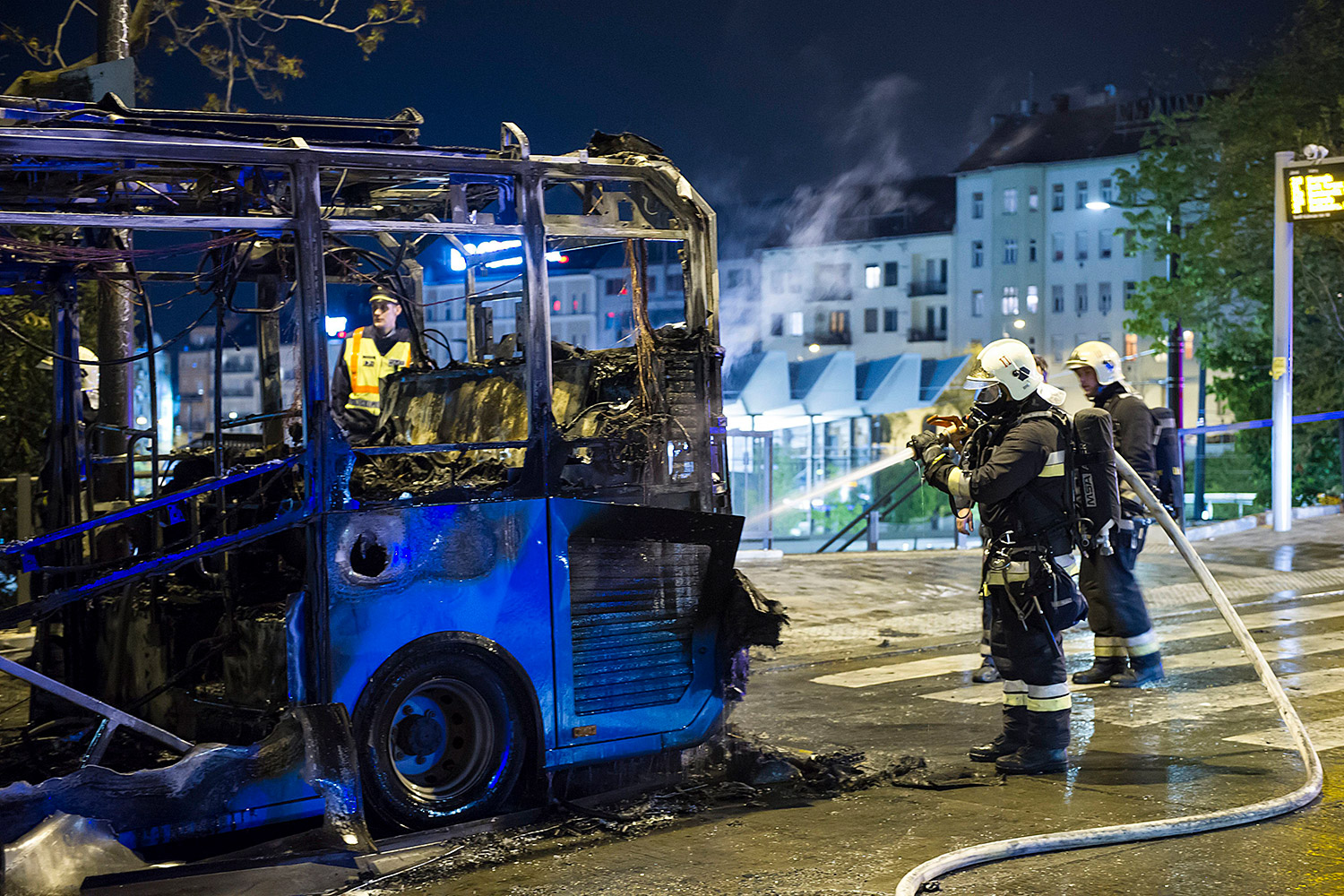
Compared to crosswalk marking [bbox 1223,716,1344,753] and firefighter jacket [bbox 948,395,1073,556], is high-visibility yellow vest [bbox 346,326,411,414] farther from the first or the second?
crosswalk marking [bbox 1223,716,1344,753]

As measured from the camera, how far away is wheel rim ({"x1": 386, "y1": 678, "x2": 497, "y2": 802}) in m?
5.59

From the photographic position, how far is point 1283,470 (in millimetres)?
17000

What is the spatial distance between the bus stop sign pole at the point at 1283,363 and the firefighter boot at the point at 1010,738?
11981mm

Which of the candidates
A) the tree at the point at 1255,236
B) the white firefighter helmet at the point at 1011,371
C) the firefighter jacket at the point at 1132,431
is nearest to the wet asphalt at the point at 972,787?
the firefighter jacket at the point at 1132,431

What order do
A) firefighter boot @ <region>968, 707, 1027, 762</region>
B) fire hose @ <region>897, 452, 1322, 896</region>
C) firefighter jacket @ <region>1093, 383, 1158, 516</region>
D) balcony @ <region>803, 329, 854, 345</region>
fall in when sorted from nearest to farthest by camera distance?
fire hose @ <region>897, 452, 1322, 896</region> → firefighter boot @ <region>968, 707, 1027, 762</region> → firefighter jacket @ <region>1093, 383, 1158, 516</region> → balcony @ <region>803, 329, 854, 345</region>

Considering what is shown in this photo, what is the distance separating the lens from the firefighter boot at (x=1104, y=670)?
8602 mm

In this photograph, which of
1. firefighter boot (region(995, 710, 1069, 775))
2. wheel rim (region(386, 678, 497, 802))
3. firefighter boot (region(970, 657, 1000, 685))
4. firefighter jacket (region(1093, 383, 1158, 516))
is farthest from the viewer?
firefighter jacket (region(1093, 383, 1158, 516))

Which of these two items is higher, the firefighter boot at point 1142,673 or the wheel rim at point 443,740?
the wheel rim at point 443,740

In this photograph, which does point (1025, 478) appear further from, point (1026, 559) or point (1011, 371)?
point (1011, 371)

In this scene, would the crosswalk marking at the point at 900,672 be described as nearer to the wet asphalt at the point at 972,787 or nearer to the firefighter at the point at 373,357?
the wet asphalt at the point at 972,787

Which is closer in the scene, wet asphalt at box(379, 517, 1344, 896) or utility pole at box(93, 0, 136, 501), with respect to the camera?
wet asphalt at box(379, 517, 1344, 896)

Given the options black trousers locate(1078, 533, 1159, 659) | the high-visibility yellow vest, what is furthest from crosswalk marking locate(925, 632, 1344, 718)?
the high-visibility yellow vest

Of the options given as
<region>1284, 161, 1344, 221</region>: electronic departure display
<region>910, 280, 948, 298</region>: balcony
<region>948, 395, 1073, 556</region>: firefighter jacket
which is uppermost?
<region>910, 280, 948, 298</region>: balcony

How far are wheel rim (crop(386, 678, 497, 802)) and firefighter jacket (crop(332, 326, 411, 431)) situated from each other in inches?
116
